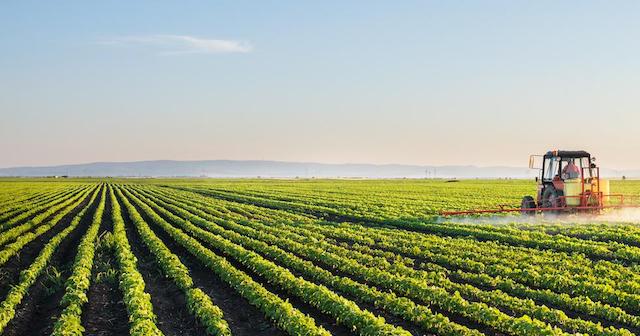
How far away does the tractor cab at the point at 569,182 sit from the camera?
21562mm

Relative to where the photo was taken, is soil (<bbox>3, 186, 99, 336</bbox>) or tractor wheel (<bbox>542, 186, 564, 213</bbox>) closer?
soil (<bbox>3, 186, 99, 336</bbox>)

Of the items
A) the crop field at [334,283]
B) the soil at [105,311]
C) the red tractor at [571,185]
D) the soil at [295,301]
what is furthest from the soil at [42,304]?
the red tractor at [571,185]

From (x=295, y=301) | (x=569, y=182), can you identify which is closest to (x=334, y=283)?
(x=295, y=301)

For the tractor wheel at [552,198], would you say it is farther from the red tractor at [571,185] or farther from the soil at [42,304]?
the soil at [42,304]

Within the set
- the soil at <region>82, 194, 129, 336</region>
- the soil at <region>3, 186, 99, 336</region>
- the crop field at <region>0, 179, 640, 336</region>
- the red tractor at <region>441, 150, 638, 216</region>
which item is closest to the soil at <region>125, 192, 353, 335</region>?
the crop field at <region>0, 179, 640, 336</region>

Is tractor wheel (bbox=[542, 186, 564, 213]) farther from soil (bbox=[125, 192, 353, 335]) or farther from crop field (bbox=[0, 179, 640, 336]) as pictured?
soil (bbox=[125, 192, 353, 335])

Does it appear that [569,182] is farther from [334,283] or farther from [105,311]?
[105,311]

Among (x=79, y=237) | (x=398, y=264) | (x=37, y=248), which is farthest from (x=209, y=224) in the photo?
(x=398, y=264)

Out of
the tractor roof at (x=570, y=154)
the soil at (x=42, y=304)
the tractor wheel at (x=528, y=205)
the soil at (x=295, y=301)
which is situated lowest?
the soil at (x=42, y=304)

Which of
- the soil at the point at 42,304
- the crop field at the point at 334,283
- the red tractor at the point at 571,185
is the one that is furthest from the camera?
the red tractor at the point at 571,185

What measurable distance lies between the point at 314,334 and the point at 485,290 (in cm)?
455

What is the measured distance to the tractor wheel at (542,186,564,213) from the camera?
72.8 feet

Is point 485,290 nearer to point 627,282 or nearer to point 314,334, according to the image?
point 627,282

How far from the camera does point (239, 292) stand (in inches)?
468
